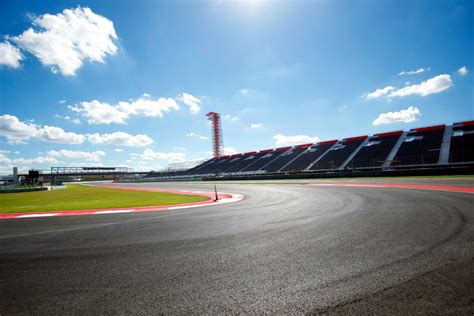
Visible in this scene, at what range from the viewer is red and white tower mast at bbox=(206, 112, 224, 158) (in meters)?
79.8

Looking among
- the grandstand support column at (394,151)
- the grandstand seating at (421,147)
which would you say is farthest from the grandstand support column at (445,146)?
the grandstand support column at (394,151)

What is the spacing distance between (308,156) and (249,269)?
1827 inches

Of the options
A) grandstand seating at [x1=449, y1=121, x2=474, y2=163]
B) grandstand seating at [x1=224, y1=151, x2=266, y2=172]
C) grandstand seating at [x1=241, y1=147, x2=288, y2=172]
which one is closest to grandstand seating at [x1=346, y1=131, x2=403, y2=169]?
grandstand seating at [x1=449, y1=121, x2=474, y2=163]

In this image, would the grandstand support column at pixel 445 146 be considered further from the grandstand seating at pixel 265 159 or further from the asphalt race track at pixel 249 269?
the asphalt race track at pixel 249 269

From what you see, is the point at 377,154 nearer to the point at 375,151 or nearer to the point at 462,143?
the point at 375,151

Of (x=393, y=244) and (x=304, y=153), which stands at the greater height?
(x=304, y=153)

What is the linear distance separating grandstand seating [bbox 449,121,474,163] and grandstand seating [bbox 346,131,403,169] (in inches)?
296

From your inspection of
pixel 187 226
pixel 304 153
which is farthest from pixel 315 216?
pixel 304 153

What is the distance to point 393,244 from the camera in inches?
142

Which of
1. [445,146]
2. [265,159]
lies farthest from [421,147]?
[265,159]

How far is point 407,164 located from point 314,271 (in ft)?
118

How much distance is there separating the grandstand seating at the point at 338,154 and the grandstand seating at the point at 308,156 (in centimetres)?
168

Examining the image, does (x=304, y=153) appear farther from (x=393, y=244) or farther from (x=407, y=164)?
(x=393, y=244)

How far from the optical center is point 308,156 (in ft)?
154
